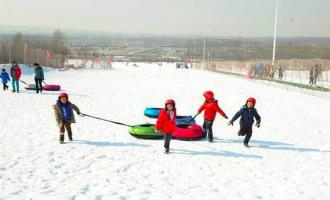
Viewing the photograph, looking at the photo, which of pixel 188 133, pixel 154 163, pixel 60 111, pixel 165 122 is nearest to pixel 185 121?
pixel 188 133

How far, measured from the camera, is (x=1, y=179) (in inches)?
332

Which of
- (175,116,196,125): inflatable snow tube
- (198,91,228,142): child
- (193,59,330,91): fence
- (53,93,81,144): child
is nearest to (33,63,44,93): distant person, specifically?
(175,116,196,125): inflatable snow tube

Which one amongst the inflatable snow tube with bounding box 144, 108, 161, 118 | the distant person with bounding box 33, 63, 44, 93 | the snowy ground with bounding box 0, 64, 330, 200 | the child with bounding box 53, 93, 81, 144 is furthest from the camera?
the distant person with bounding box 33, 63, 44, 93

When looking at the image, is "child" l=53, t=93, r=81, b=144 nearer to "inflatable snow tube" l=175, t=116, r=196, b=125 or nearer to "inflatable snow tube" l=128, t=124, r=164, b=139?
"inflatable snow tube" l=128, t=124, r=164, b=139

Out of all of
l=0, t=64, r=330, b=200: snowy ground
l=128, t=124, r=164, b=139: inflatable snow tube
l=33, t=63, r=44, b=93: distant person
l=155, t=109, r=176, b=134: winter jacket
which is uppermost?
l=33, t=63, r=44, b=93: distant person

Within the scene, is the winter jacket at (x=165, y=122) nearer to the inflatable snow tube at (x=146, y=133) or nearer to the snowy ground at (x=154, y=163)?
the snowy ground at (x=154, y=163)

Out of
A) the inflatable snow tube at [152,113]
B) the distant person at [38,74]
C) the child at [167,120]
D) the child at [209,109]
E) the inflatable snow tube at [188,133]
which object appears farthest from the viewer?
the distant person at [38,74]

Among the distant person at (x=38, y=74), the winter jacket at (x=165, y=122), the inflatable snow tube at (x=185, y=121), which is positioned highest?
the distant person at (x=38, y=74)

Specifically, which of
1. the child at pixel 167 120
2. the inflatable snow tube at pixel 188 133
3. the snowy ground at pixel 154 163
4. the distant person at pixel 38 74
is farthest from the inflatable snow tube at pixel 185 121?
the distant person at pixel 38 74

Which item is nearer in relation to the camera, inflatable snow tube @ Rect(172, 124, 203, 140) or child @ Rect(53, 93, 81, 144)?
child @ Rect(53, 93, 81, 144)

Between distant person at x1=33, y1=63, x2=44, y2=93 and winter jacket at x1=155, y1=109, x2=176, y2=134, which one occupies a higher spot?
distant person at x1=33, y1=63, x2=44, y2=93

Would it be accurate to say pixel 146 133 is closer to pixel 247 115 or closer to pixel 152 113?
pixel 247 115

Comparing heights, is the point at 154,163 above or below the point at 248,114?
below

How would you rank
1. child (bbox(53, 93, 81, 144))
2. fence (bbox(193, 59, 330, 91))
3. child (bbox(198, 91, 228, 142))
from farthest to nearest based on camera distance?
fence (bbox(193, 59, 330, 91)) < child (bbox(198, 91, 228, 142)) < child (bbox(53, 93, 81, 144))
